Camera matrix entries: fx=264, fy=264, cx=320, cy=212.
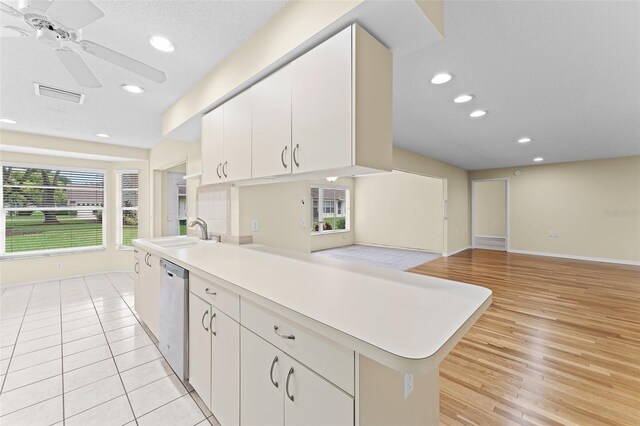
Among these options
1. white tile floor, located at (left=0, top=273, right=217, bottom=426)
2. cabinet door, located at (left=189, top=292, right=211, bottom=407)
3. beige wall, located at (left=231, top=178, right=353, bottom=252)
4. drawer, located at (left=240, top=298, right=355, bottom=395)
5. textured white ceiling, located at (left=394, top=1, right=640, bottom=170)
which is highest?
textured white ceiling, located at (left=394, top=1, right=640, bottom=170)

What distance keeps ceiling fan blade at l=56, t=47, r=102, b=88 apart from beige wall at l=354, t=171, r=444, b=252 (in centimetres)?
602

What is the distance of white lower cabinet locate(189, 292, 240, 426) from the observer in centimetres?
137

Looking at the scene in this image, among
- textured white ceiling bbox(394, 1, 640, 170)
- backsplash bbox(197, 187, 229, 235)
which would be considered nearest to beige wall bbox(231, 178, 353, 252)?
backsplash bbox(197, 187, 229, 235)

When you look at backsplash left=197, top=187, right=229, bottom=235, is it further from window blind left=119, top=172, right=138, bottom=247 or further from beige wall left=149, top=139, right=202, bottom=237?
window blind left=119, top=172, right=138, bottom=247

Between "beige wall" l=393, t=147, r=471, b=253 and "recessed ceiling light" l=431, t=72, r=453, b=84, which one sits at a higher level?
"recessed ceiling light" l=431, t=72, r=453, b=84

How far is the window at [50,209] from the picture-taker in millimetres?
4402

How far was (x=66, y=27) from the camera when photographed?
4.75ft

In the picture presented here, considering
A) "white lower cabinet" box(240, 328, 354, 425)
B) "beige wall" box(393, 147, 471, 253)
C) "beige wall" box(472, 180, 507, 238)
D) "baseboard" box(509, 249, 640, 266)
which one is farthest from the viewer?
"beige wall" box(472, 180, 507, 238)

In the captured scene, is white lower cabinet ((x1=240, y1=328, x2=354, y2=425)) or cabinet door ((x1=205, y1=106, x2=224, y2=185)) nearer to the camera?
white lower cabinet ((x1=240, y1=328, x2=354, y2=425))

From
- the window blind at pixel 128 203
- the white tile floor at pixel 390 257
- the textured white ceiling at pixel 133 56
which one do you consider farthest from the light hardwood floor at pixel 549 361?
the window blind at pixel 128 203

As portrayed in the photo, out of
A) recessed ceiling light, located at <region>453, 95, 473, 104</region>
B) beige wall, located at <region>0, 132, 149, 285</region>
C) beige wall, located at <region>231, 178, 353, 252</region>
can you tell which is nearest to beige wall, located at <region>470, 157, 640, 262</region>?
recessed ceiling light, located at <region>453, 95, 473, 104</region>

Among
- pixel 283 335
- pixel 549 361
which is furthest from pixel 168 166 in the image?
pixel 549 361

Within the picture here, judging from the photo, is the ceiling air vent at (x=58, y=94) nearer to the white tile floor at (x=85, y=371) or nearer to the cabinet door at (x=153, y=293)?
the cabinet door at (x=153, y=293)

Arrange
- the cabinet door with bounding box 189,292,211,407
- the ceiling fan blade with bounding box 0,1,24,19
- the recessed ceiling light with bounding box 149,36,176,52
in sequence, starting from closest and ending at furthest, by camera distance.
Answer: the ceiling fan blade with bounding box 0,1,24,19 < the cabinet door with bounding box 189,292,211,407 < the recessed ceiling light with bounding box 149,36,176,52
